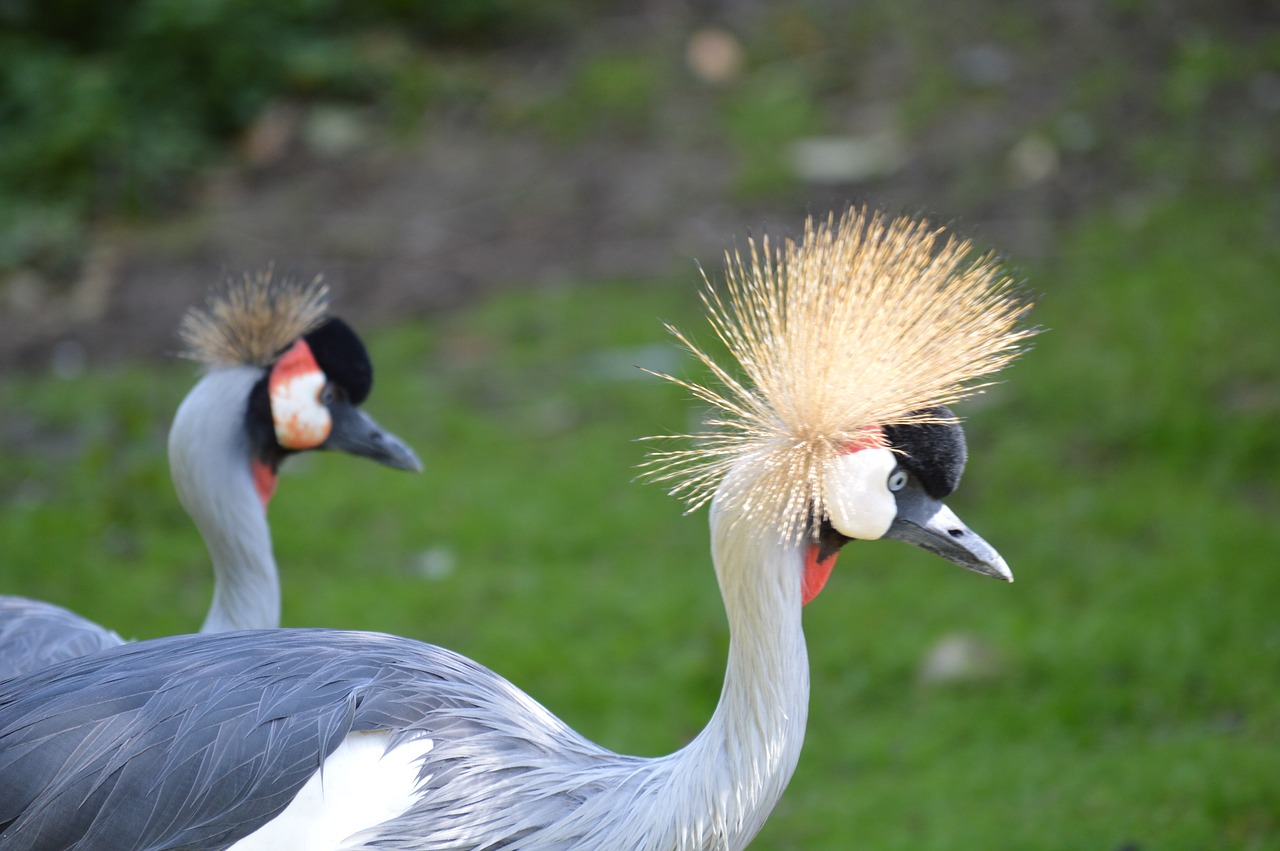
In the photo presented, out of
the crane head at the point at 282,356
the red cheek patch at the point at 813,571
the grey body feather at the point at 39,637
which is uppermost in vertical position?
the crane head at the point at 282,356

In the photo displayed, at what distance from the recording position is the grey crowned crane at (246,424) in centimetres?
199

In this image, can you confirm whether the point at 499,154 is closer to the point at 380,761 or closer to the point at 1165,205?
the point at 1165,205

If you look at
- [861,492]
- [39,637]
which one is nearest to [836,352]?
[861,492]

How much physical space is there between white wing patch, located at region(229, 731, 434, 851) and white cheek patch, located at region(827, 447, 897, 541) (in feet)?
1.73

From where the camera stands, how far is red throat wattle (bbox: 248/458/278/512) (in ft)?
6.85

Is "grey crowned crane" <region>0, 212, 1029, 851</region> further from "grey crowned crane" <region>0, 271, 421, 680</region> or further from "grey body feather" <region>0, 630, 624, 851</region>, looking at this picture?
"grey crowned crane" <region>0, 271, 421, 680</region>

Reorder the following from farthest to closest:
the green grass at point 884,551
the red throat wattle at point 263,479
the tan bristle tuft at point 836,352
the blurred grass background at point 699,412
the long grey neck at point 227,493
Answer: the blurred grass background at point 699,412
the green grass at point 884,551
the red throat wattle at point 263,479
the long grey neck at point 227,493
the tan bristle tuft at point 836,352

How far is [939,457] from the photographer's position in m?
1.51

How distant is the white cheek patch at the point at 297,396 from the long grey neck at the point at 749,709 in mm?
832

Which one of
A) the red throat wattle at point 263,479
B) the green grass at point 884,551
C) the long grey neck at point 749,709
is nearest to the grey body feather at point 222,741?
the long grey neck at point 749,709

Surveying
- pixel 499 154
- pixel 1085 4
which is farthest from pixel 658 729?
pixel 1085 4

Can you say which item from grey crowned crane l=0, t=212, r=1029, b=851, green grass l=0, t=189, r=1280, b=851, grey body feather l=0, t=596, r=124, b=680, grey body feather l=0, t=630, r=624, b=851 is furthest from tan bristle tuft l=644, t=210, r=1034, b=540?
green grass l=0, t=189, r=1280, b=851

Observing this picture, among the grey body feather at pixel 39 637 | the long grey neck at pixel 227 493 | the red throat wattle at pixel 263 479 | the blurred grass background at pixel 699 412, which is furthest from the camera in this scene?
the blurred grass background at pixel 699 412

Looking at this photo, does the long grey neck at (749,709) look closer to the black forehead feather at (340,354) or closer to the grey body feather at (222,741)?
the grey body feather at (222,741)
